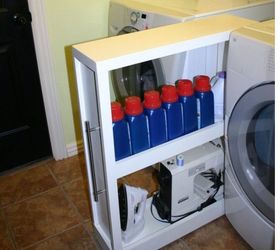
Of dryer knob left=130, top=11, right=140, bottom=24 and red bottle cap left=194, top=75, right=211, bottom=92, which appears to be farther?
dryer knob left=130, top=11, right=140, bottom=24

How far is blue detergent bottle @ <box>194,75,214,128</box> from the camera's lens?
125cm

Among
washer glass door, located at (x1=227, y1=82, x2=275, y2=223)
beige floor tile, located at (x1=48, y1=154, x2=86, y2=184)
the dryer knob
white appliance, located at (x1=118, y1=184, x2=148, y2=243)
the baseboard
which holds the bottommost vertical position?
beige floor tile, located at (x1=48, y1=154, x2=86, y2=184)

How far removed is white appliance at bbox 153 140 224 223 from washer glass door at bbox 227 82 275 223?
0.43 feet

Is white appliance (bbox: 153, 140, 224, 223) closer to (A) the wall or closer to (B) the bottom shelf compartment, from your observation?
(B) the bottom shelf compartment

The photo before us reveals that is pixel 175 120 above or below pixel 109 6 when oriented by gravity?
below

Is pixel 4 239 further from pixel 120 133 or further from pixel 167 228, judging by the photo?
pixel 120 133

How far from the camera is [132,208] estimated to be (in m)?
1.28

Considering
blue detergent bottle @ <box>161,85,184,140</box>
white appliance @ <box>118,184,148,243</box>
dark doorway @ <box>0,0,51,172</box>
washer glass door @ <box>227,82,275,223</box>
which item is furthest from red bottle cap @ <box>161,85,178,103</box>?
dark doorway @ <box>0,0,51,172</box>

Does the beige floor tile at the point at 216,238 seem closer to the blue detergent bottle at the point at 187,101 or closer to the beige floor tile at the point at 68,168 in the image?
the blue detergent bottle at the point at 187,101

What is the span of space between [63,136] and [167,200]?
2.67 ft

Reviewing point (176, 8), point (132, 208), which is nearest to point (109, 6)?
point (176, 8)

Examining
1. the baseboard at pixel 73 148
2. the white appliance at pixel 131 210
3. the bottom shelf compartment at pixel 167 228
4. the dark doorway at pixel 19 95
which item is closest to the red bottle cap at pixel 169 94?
the white appliance at pixel 131 210

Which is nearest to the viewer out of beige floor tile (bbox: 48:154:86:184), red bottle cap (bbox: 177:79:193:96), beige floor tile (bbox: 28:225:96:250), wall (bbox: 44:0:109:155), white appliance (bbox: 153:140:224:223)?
red bottle cap (bbox: 177:79:193:96)

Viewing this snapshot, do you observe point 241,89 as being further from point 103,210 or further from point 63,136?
point 63,136
